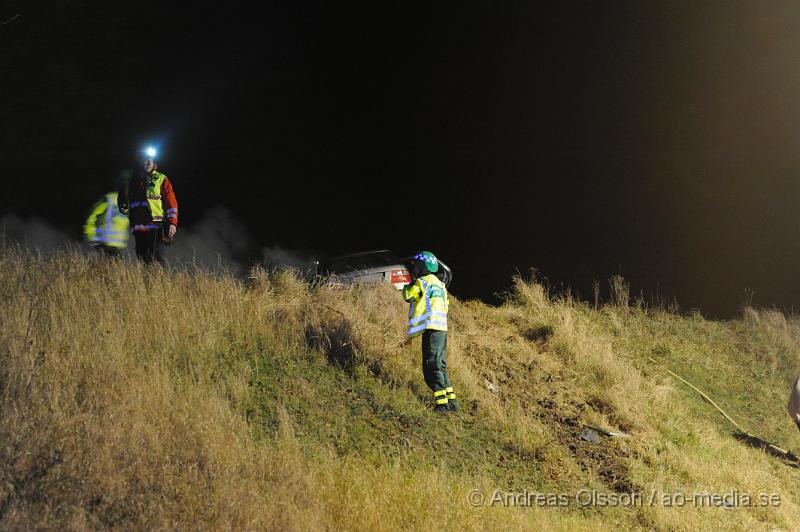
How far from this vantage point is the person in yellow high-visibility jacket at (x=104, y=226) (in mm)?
10039

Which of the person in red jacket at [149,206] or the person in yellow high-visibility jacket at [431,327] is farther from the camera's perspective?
Result: the person in red jacket at [149,206]

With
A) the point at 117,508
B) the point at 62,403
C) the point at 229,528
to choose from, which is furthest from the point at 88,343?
the point at 229,528

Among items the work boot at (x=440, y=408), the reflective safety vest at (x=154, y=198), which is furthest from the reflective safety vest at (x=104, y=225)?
the work boot at (x=440, y=408)

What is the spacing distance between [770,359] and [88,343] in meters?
13.2

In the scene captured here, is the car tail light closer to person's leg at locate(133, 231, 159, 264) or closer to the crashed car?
the crashed car

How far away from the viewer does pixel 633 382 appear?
1077 centimetres

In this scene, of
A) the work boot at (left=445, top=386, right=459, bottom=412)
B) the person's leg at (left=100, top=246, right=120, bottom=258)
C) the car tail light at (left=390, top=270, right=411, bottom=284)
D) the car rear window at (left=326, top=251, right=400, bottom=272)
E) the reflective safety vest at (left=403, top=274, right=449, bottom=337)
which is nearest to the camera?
the reflective safety vest at (left=403, top=274, right=449, bottom=337)

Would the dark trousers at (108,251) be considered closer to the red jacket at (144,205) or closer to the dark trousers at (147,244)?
the dark trousers at (147,244)

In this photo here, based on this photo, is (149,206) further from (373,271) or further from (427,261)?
(427,261)

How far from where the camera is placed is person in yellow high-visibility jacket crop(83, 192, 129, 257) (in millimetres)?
10039

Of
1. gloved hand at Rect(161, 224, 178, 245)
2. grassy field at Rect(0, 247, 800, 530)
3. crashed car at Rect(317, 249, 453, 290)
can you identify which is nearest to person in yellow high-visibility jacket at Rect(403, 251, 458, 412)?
grassy field at Rect(0, 247, 800, 530)

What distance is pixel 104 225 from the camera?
10.1m

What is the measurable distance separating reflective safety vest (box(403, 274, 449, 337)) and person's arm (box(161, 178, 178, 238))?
11.3 feet

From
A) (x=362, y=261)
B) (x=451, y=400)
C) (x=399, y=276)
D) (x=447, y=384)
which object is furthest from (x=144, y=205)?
(x=451, y=400)
